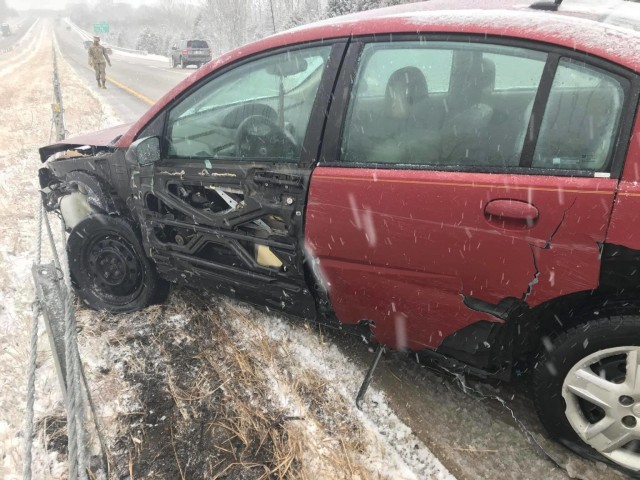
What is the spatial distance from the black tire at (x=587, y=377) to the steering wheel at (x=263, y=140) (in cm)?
146

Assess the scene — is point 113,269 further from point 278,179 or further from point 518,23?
point 518,23

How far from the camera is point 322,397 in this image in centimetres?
248

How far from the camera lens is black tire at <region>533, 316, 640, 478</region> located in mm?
1786

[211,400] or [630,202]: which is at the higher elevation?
[630,202]

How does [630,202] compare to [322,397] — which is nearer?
[630,202]

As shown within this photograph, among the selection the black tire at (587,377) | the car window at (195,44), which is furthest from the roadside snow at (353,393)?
the car window at (195,44)

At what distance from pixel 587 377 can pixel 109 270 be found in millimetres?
2953

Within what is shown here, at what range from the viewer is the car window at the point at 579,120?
1649 millimetres

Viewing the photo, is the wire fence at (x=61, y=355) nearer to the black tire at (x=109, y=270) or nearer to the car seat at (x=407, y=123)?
the black tire at (x=109, y=270)

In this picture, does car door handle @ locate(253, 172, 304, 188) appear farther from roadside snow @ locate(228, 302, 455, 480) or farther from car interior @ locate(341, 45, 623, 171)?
roadside snow @ locate(228, 302, 455, 480)

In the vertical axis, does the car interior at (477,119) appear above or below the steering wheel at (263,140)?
above

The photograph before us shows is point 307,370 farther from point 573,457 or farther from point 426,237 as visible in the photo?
point 573,457

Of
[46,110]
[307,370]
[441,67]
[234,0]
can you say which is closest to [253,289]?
[307,370]

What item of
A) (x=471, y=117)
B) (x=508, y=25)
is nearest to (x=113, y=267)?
(x=471, y=117)
